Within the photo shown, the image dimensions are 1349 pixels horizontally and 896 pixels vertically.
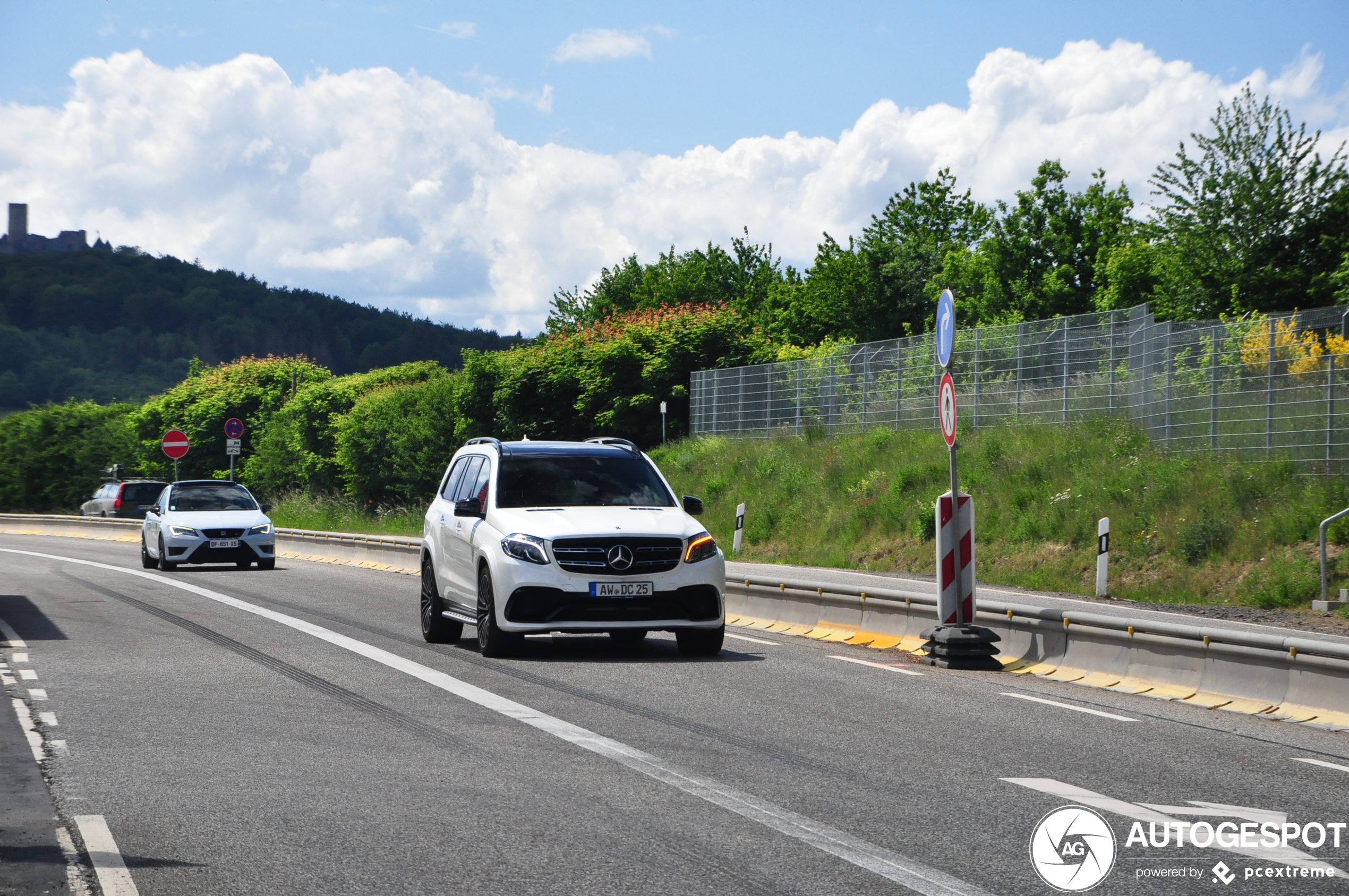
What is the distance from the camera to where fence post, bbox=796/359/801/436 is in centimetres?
3931

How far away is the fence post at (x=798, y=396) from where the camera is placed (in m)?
39.3

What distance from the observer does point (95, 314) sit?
14725 centimetres

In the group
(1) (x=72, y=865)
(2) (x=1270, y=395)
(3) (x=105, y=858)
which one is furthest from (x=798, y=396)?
(1) (x=72, y=865)

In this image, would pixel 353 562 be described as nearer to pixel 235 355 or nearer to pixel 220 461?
pixel 220 461

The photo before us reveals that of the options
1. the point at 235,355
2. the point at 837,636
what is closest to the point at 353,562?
the point at 837,636

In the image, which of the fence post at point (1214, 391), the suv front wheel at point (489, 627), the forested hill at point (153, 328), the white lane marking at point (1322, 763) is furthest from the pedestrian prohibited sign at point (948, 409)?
the forested hill at point (153, 328)

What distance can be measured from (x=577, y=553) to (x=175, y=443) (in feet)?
108

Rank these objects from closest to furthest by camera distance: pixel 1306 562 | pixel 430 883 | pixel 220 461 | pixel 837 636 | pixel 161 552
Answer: pixel 430 883 < pixel 837 636 < pixel 1306 562 < pixel 161 552 < pixel 220 461

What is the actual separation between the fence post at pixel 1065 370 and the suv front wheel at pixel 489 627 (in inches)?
760

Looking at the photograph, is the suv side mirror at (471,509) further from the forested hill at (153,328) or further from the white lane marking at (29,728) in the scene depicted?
the forested hill at (153,328)

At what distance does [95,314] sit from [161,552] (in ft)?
430

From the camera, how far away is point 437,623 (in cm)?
1388

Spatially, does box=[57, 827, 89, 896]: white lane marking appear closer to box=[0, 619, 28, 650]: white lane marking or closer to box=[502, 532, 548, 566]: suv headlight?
box=[502, 532, 548, 566]: suv headlight

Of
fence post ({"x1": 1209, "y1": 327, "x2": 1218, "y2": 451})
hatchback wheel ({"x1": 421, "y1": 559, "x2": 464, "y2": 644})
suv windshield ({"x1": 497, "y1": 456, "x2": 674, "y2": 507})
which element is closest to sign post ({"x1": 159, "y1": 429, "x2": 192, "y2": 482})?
fence post ({"x1": 1209, "y1": 327, "x2": 1218, "y2": 451})
